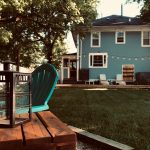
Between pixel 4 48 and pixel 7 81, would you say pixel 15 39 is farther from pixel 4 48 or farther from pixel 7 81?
pixel 7 81

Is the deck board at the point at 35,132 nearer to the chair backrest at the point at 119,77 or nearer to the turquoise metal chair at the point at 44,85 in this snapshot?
the turquoise metal chair at the point at 44,85

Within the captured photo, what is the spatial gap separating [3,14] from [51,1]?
16.6ft

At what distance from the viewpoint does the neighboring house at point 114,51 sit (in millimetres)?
30656

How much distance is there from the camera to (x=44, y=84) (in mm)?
3936

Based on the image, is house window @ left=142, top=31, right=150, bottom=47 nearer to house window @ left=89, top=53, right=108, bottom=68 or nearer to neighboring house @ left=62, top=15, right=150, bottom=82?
neighboring house @ left=62, top=15, right=150, bottom=82

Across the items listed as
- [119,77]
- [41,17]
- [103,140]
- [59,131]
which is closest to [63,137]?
[59,131]

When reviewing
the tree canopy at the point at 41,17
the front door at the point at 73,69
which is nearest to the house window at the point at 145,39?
the tree canopy at the point at 41,17

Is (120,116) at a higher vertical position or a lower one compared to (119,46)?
lower

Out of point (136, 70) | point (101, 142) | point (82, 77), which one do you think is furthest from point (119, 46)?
point (101, 142)

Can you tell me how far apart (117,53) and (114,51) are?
0.35 metres

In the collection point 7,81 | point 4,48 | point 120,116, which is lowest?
point 120,116

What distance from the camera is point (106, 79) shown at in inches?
1203

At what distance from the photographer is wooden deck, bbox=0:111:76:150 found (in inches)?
78.3

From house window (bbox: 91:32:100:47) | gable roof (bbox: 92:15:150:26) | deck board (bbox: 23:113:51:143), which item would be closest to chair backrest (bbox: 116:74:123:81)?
house window (bbox: 91:32:100:47)
